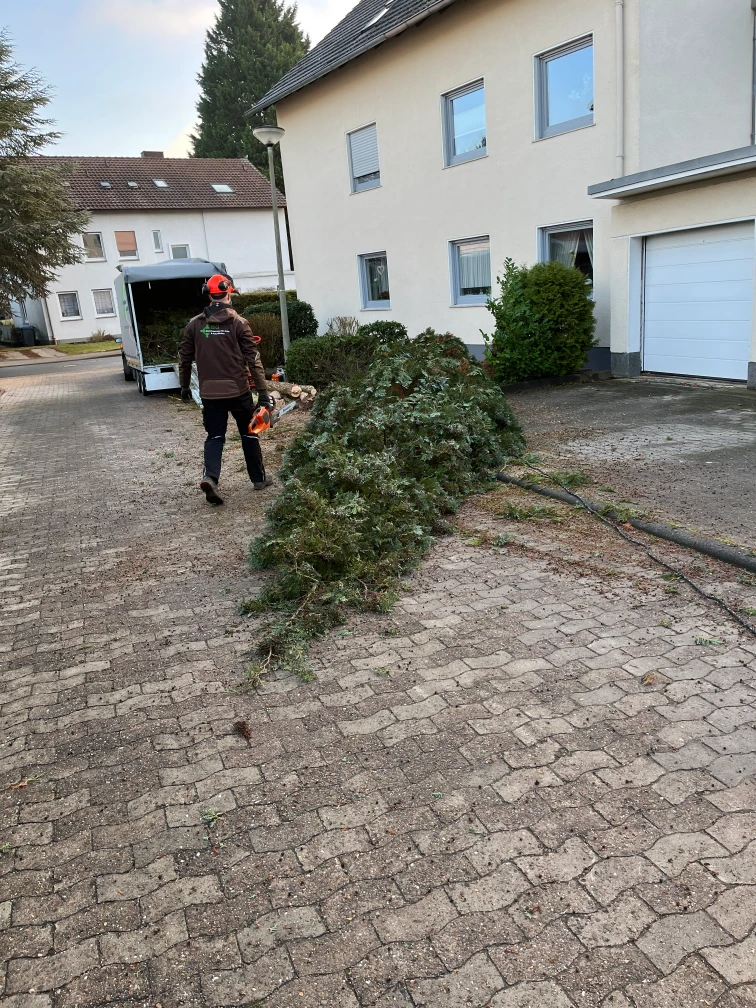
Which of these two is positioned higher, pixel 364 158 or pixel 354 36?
pixel 354 36

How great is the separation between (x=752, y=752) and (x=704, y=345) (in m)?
9.81

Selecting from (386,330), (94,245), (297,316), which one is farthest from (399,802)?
(94,245)

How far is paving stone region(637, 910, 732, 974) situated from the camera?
214cm

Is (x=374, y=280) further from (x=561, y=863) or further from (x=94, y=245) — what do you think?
(x=94, y=245)

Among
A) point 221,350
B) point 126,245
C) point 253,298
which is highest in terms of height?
point 126,245

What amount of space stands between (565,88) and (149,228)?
32.8 m

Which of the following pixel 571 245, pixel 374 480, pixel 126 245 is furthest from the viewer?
pixel 126 245

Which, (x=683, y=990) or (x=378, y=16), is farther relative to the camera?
(x=378, y=16)

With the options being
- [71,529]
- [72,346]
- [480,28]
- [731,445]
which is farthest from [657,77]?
[72,346]

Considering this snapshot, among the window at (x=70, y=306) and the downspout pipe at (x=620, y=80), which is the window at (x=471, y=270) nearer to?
the downspout pipe at (x=620, y=80)

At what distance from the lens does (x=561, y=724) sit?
3.25 meters

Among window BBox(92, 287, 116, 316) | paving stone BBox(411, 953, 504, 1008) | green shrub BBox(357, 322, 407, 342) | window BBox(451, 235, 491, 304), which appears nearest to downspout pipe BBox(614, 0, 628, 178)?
window BBox(451, 235, 491, 304)

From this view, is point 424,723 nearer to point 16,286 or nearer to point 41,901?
point 41,901

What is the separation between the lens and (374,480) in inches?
224
